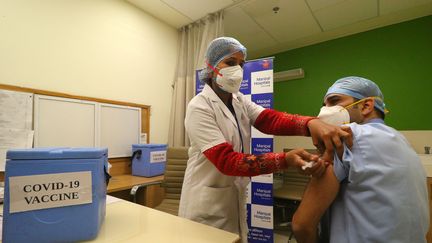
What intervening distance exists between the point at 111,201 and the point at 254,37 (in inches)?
114

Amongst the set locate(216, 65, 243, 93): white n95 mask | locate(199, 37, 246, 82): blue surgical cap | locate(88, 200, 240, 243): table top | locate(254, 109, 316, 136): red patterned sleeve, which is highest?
locate(199, 37, 246, 82): blue surgical cap

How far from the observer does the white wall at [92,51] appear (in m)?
1.72

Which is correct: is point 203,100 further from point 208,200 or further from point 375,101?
point 375,101

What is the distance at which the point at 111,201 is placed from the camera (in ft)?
3.66

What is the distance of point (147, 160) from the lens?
2.30 m

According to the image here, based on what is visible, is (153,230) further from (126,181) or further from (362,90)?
(126,181)

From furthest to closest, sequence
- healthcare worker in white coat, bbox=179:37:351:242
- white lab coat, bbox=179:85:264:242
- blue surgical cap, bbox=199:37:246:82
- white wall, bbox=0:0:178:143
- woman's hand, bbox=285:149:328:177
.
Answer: white wall, bbox=0:0:178:143, blue surgical cap, bbox=199:37:246:82, white lab coat, bbox=179:85:264:242, healthcare worker in white coat, bbox=179:37:351:242, woman's hand, bbox=285:149:328:177

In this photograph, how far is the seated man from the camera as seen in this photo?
2.11 feet

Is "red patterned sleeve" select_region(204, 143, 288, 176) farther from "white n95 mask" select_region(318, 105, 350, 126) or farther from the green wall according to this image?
the green wall

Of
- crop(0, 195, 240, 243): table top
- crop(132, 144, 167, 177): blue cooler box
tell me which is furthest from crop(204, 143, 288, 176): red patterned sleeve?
crop(132, 144, 167, 177): blue cooler box

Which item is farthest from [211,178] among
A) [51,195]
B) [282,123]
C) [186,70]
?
[186,70]

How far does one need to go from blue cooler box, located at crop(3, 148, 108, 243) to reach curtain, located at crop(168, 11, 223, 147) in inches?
80.7

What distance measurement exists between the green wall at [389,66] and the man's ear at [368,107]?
7.49 feet

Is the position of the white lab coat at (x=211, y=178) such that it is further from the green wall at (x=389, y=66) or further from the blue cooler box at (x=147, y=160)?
the green wall at (x=389, y=66)
